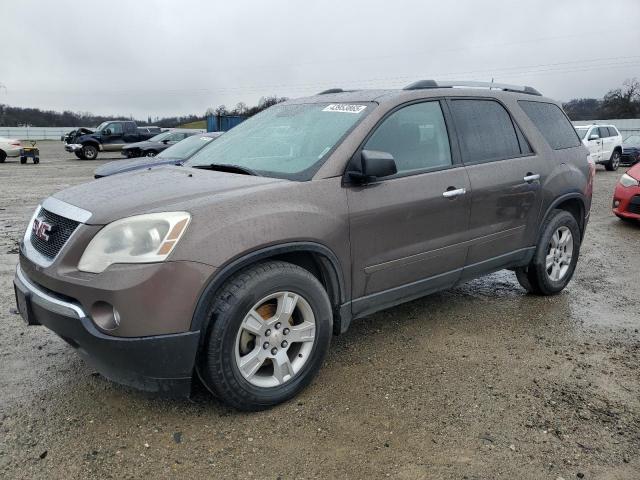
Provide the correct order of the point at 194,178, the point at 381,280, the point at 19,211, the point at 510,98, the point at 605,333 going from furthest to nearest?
the point at 19,211
the point at 510,98
the point at 605,333
the point at 381,280
the point at 194,178

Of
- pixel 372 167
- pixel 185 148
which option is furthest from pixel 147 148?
pixel 372 167

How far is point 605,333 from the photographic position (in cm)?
411

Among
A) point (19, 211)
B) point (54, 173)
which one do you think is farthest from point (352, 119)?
point (54, 173)

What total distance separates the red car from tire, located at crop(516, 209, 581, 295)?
4211 millimetres

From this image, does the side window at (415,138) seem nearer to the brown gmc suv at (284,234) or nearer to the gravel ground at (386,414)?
the brown gmc suv at (284,234)

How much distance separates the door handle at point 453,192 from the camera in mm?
3650

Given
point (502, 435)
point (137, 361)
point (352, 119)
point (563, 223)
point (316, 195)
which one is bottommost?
point (502, 435)

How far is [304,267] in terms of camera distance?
3154mm

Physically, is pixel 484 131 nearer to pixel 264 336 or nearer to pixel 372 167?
pixel 372 167

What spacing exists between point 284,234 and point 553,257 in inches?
121

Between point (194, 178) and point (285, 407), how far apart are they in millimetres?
1443

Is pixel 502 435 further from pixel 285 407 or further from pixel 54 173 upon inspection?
pixel 54 173

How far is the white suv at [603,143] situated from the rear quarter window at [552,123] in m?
15.1

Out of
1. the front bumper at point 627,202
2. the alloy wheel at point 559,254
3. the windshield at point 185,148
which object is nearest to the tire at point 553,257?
the alloy wheel at point 559,254
